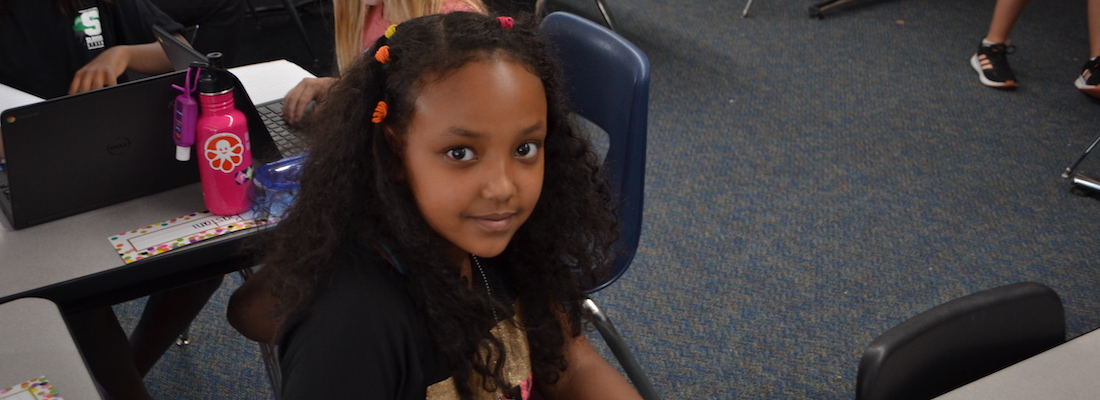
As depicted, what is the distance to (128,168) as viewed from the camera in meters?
1.17

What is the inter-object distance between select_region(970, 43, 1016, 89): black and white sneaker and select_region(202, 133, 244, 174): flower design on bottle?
2799mm

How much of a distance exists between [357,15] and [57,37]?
576 millimetres

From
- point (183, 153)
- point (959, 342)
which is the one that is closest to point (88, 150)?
point (183, 153)

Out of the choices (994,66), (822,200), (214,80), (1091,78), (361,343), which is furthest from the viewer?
(994,66)

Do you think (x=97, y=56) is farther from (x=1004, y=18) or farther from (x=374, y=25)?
(x=1004, y=18)

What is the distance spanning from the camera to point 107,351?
1442 millimetres

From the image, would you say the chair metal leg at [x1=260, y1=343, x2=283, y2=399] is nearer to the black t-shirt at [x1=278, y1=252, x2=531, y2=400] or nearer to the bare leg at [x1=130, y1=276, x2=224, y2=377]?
the bare leg at [x1=130, y1=276, x2=224, y2=377]

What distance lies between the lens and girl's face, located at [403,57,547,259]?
2.83 feet

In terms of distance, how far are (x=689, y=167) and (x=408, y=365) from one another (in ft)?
5.92

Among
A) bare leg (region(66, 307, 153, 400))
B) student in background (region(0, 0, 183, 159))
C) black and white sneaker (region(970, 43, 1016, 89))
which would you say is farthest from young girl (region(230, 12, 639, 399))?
black and white sneaker (region(970, 43, 1016, 89))

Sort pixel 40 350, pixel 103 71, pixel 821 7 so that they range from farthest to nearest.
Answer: pixel 821 7, pixel 103 71, pixel 40 350

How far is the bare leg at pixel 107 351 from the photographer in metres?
1.41

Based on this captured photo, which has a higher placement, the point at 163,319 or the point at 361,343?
the point at 361,343

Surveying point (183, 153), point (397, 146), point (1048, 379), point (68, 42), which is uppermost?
point (397, 146)
